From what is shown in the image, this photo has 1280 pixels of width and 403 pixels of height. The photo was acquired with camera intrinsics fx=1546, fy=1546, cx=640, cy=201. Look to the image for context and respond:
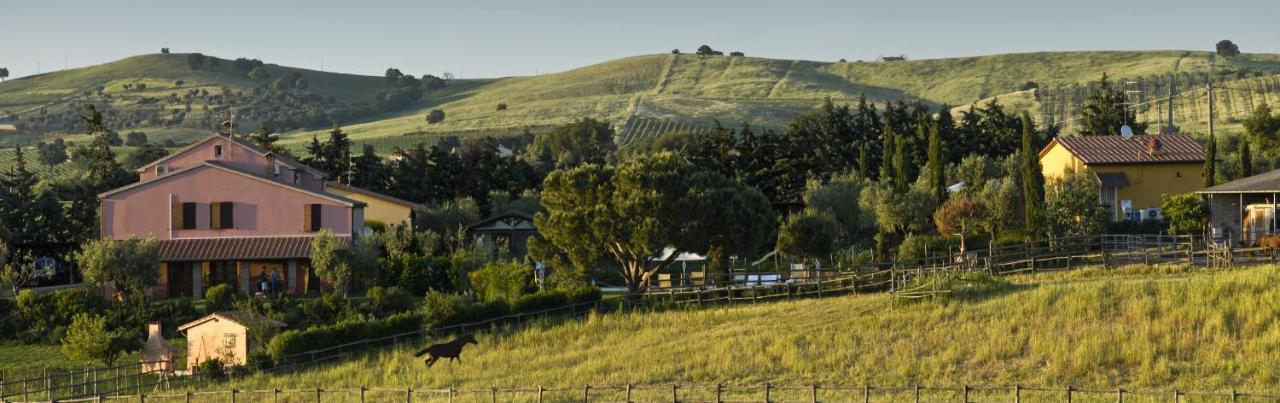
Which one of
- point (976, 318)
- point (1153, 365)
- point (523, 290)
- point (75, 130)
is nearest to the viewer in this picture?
point (1153, 365)

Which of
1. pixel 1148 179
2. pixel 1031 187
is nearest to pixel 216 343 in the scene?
pixel 1031 187

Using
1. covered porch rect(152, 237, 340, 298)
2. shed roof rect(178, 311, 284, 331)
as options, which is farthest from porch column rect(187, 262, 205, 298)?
shed roof rect(178, 311, 284, 331)

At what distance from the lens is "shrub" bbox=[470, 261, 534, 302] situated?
60.0 metres

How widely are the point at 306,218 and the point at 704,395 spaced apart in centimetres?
3388

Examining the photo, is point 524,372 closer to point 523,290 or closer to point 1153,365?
point 523,290

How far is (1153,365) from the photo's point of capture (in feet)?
137

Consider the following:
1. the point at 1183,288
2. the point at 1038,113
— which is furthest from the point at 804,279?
the point at 1038,113

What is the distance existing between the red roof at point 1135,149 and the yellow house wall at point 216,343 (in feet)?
157

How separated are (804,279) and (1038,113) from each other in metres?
128

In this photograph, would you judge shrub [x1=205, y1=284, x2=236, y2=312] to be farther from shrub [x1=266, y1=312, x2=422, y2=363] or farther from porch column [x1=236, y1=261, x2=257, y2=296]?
shrub [x1=266, y1=312, x2=422, y2=363]

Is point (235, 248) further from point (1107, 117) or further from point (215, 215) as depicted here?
point (1107, 117)

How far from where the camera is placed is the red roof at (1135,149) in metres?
81.8

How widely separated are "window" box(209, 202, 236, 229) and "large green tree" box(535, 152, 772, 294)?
1555 centimetres

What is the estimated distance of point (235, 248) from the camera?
67.0 meters
